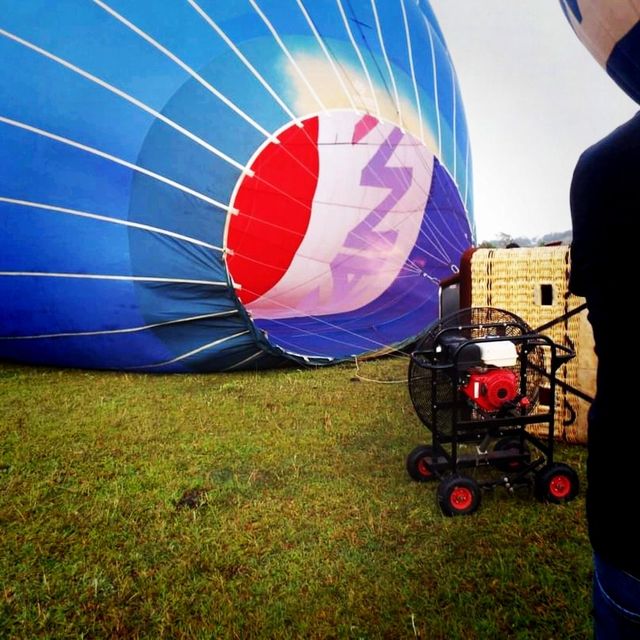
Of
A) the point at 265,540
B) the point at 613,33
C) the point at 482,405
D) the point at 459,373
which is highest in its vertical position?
the point at 613,33

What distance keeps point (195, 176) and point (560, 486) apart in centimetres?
372

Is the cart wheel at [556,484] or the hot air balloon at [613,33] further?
the cart wheel at [556,484]

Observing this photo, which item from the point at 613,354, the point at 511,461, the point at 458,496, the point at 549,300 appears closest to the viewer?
the point at 613,354

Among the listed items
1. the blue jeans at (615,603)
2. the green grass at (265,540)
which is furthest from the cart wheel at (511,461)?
the blue jeans at (615,603)

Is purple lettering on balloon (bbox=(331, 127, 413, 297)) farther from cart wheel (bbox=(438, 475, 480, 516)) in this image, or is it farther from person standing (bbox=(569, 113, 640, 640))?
person standing (bbox=(569, 113, 640, 640))

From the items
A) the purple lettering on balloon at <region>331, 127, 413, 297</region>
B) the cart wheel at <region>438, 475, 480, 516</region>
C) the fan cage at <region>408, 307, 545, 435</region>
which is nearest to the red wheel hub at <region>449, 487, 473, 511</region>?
the cart wheel at <region>438, 475, 480, 516</region>

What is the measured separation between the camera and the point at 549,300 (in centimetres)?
357

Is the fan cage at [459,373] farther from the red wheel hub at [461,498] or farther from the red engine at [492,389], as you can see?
the red wheel hub at [461,498]

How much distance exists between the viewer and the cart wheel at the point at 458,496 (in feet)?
8.45

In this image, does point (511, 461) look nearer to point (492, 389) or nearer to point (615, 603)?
point (492, 389)

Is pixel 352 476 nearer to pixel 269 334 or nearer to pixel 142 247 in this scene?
pixel 269 334

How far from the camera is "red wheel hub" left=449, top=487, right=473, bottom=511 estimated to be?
102 inches

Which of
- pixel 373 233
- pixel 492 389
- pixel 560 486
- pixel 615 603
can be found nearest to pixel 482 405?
pixel 492 389

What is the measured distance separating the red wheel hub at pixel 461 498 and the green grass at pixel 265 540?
7 centimetres
